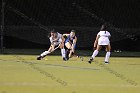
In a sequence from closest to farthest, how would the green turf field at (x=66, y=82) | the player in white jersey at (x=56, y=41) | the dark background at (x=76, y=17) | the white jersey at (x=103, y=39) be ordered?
1. the green turf field at (x=66, y=82)
2. the white jersey at (x=103, y=39)
3. the player in white jersey at (x=56, y=41)
4. the dark background at (x=76, y=17)

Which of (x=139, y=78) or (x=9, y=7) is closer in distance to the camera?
(x=139, y=78)

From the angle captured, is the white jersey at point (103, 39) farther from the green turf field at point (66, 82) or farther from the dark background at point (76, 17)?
the dark background at point (76, 17)

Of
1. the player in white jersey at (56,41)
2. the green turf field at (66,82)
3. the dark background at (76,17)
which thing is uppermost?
the dark background at (76,17)

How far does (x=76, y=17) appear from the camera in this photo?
2969cm

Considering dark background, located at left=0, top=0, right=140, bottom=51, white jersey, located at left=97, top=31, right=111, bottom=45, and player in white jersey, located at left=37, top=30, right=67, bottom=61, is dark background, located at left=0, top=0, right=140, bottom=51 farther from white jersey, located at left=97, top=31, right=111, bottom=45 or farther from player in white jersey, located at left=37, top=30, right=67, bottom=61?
white jersey, located at left=97, top=31, right=111, bottom=45

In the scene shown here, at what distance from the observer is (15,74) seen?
45.6 ft

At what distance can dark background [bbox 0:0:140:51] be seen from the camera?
28.8 meters

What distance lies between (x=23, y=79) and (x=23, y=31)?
15.6 m

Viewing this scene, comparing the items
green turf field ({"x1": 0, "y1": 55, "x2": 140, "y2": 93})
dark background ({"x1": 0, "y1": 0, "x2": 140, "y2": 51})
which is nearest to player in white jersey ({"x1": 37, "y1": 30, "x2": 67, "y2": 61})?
green turf field ({"x1": 0, "y1": 55, "x2": 140, "y2": 93})

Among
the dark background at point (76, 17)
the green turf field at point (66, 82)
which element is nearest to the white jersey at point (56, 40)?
the green turf field at point (66, 82)

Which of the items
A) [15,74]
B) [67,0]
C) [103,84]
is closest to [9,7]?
[67,0]

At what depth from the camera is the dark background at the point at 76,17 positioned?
94.4ft

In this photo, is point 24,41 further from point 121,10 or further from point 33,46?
point 121,10

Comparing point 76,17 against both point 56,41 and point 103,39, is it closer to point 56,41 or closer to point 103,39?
point 56,41
